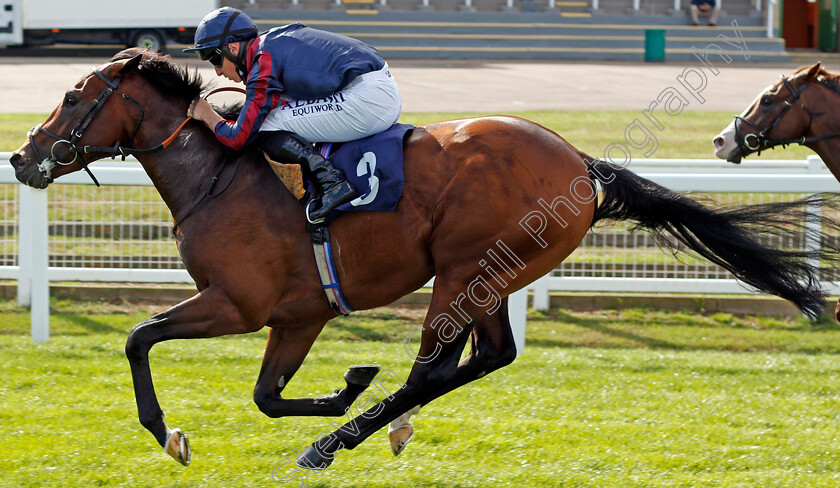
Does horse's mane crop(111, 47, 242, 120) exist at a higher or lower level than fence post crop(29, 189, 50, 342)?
higher

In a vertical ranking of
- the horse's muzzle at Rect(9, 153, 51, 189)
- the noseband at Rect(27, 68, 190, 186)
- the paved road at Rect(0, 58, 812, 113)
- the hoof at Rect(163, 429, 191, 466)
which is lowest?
the hoof at Rect(163, 429, 191, 466)

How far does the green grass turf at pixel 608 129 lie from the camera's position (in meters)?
10.1

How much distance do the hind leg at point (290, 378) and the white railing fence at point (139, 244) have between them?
6.41ft

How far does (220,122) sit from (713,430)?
2.57 meters

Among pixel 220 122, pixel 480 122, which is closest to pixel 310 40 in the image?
pixel 220 122

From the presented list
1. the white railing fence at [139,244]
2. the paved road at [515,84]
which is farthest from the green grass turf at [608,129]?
the white railing fence at [139,244]

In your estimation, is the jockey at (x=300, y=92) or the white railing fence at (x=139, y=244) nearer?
the jockey at (x=300, y=92)

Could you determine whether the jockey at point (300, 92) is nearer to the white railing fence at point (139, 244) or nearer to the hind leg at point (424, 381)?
the hind leg at point (424, 381)

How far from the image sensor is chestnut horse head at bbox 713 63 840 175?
5277 millimetres

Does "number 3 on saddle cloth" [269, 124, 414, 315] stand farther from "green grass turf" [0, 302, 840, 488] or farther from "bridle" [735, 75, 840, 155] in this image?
"bridle" [735, 75, 840, 155]

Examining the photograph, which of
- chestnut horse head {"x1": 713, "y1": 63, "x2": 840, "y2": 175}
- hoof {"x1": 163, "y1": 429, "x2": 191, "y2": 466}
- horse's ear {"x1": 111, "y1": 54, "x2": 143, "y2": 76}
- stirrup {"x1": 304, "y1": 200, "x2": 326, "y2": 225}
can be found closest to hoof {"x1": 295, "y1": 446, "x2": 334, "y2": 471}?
hoof {"x1": 163, "y1": 429, "x2": 191, "y2": 466}

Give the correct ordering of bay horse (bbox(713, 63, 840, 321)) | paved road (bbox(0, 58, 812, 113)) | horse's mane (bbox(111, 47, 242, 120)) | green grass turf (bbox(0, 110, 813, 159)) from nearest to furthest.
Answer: horse's mane (bbox(111, 47, 242, 120)) < bay horse (bbox(713, 63, 840, 321)) < green grass turf (bbox(0, 110, 813, 159)) < paved road (bbox(0, 58, 812, 113))

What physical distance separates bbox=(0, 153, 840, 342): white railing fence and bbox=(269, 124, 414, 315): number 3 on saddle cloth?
222cm

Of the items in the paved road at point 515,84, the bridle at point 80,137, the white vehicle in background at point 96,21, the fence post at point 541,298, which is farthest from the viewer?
the white vehicle in background at point 96,21
